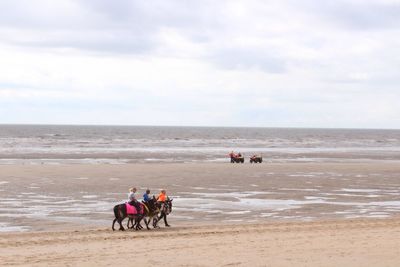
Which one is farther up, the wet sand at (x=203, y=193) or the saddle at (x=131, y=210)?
the saddle at (x=131, y=210)

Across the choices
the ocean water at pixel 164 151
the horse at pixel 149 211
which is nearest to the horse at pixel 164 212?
the horse at pixel 149 211

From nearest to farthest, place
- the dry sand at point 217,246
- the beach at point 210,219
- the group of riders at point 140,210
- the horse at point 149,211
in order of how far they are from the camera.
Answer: the dry sand at point 217,246
the beach at point 210,219
the group of riders at point 140,210
the horse at point 149,211

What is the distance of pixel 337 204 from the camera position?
89.0 feet

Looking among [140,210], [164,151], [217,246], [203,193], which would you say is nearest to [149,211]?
[140,210]

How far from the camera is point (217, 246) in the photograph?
16.4 metres

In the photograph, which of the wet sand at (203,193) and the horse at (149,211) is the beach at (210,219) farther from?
the horse at (149,211)

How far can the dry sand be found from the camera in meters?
14.6

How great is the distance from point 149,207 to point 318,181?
18.8m

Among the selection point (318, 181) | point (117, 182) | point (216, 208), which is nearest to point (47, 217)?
point (216, 208)

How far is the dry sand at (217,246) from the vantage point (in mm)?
14617

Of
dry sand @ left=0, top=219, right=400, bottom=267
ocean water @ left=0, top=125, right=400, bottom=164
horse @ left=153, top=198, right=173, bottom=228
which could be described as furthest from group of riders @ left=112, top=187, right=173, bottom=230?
ocean water @ left=0, top=125, right=400, bottom=164

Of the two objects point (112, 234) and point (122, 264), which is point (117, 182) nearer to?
point (112, 234)

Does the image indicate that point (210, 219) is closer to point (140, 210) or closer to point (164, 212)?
point (164, 212)

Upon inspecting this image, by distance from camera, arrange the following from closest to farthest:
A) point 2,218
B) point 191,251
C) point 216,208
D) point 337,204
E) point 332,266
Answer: point 332,266
point 191,251
point 2,218
point 216,208
point 337,204
